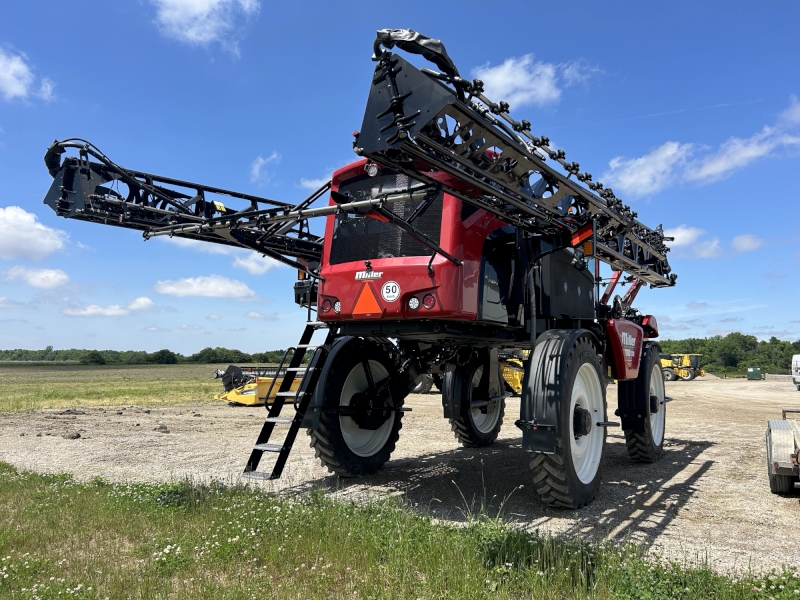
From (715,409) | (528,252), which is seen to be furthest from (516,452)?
(715,409)

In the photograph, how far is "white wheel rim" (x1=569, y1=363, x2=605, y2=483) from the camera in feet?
19.4

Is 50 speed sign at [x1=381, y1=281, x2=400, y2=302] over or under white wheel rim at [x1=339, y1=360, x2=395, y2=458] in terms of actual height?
over

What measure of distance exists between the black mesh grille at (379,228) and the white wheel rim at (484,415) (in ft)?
12.7

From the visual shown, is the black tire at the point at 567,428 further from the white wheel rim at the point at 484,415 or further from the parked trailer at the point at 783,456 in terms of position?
the white wheel rim at the point at 484,415

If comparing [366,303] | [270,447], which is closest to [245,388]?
[270,447]

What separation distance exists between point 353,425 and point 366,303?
7.14 ft

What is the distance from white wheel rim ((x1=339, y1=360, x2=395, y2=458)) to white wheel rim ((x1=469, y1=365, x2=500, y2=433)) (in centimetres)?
201

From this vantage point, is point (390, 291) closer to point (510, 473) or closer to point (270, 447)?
point (270, 447)

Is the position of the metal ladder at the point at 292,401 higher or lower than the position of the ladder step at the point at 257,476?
higher

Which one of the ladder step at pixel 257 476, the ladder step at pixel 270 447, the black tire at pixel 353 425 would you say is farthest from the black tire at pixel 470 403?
the ladder step at pixel 257 476

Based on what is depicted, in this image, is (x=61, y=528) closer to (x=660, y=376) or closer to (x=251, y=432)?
(x=251, y=432)

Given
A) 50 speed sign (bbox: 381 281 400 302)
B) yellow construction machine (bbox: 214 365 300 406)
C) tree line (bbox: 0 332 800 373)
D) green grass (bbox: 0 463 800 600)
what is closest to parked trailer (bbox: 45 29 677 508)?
50 speed sign (bbox: 381 281 400 302)

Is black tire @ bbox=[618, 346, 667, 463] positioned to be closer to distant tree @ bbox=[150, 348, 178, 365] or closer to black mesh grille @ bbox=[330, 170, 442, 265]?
black mesh grille @ bbox=[330, 170, 442, 265]

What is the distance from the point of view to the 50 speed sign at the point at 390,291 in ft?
19.1
